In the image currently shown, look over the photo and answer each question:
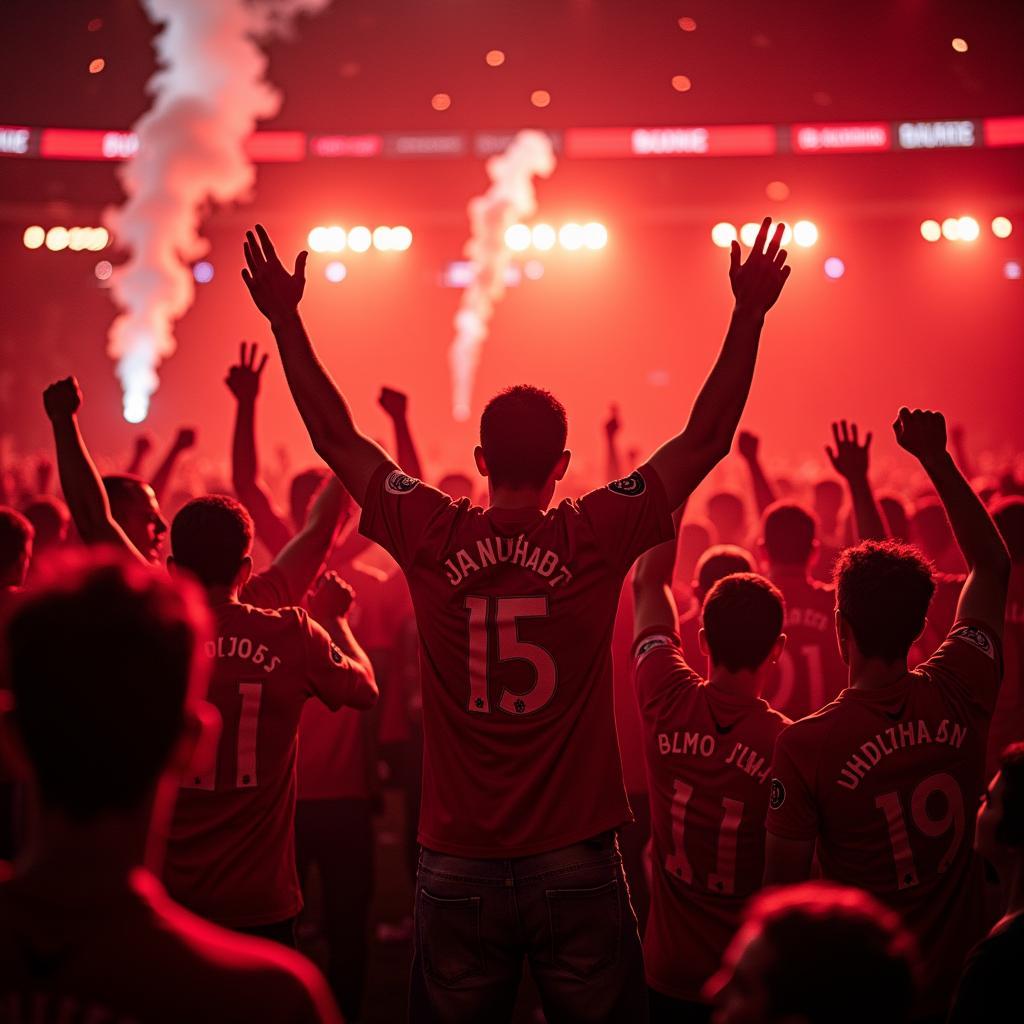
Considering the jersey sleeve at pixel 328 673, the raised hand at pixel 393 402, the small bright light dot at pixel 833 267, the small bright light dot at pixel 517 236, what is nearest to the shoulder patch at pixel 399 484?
the jersey sleeve at pixel 328 673

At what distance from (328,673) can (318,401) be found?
0.89 metres

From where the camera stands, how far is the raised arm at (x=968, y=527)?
10.6ft

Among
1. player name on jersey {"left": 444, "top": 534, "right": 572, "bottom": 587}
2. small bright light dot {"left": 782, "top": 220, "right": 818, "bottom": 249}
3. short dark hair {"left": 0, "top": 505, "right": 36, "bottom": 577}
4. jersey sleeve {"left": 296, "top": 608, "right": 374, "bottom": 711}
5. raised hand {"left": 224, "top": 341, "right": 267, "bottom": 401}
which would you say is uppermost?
small bright light dot {"left": 782, "top": 220, "right": 818, "bottom": 249}

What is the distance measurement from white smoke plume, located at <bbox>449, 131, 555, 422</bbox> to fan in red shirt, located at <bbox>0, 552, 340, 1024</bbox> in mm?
21850

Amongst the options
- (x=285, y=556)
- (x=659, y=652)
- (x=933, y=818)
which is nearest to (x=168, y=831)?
(x=285, y=556)

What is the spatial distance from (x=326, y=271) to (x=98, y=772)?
26.2m

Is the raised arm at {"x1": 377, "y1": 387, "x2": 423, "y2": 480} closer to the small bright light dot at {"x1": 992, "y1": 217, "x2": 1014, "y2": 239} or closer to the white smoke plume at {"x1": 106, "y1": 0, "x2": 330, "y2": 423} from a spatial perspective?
the white smoke plume at {"x1": 106, "y1": 0, "x2": 330, "y2": 423}

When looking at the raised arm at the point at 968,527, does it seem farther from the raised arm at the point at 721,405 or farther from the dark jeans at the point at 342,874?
the dark jeans at the point at 342,874

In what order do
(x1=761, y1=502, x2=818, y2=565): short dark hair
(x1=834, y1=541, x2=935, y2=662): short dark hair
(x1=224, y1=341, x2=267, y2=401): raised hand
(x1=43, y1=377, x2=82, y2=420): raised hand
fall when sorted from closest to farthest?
(x1=834, y1=541, x2=935, y2=662): short dark hair
(x1=43, y1=377, x2=82, y2=420): raised hand
(x1=224, y1=341, x2=267, y2=401): raised hand
(x1=761, y1=502, x2=818, y2=565): short dark hair

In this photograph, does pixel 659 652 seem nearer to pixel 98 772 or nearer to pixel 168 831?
pixel 168 831

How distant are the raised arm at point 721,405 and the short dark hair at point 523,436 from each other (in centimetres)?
30

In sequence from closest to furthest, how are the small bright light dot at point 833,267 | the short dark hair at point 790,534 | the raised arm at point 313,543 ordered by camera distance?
the raised arm at point 313,543
the short dark hair at point 790,534
the small bright light dot at point 833,267

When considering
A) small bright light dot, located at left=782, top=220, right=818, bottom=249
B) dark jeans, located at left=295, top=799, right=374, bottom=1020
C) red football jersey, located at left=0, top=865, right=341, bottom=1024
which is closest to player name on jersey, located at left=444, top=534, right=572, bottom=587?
red football jersey, located at left=0, top=865, right=341, bottom=1024

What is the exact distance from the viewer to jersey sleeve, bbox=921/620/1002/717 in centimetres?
303
